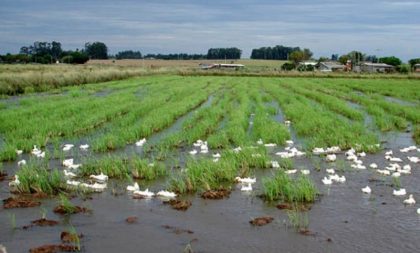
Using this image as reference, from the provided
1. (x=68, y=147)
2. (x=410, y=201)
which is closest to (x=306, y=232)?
(x=410, y=201)

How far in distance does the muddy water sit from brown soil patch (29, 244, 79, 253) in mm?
164

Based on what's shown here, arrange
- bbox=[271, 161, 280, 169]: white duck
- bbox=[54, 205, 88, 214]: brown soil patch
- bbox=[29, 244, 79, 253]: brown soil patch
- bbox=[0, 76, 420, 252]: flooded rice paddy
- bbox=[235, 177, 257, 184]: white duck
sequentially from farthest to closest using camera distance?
1. bbox=[271, 161, 280, 169]: white duck
2. bbox=[235, 177, 257, 184]: white duck
3. bbox=[54, 205, 88, 214]: brown soil patch
4. bbox=[0, 76, 420, 252]: flooded rice paddy
5. bbox=[29, 244, 79, 253]: brown soil patch

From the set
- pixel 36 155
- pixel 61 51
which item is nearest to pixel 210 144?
pixel 36 155

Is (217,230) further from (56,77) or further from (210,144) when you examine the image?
(56,77)

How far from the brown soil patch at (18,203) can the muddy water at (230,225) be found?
0.12 metres

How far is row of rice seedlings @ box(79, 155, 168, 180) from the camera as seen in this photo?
9.29 metres

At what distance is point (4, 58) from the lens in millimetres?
130000

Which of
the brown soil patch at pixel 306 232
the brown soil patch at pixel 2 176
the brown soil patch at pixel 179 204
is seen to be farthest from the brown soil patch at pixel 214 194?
the brown soil patch at pixel 2 176

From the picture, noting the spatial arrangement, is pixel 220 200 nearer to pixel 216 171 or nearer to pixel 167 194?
pixel 167 194

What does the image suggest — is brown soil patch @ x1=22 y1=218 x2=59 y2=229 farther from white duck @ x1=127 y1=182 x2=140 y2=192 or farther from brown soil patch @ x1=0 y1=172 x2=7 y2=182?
brown soil patch @ x1=0 y1=172 x2=7 y2=182

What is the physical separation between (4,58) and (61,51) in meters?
28.4

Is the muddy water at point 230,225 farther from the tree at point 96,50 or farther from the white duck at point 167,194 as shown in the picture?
the tree at point 96,50

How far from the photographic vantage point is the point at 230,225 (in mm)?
6809

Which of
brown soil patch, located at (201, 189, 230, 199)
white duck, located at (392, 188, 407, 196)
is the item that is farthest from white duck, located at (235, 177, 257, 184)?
white duck, located at (392, 188, 407, 196)
